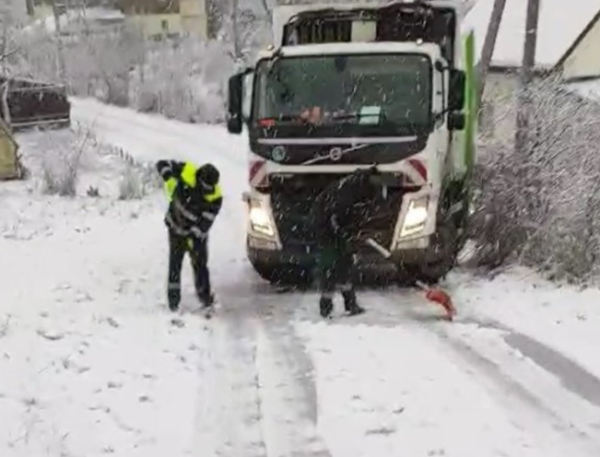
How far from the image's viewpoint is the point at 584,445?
6.20 meters

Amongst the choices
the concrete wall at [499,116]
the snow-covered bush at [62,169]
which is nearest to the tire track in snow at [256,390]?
the concrete wall at [499,116]

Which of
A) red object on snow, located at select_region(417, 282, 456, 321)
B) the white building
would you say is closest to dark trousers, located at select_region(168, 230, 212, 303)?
red object on snow, located at select_region(417, 282, 456, 321)

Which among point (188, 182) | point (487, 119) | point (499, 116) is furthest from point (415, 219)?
point (487, 119)

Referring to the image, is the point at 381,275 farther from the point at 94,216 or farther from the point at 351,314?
the point at 94,216

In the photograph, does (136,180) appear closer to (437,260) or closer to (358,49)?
(358,49)

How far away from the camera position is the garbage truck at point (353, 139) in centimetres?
1018

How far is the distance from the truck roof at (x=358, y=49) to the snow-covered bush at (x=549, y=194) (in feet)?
5.67

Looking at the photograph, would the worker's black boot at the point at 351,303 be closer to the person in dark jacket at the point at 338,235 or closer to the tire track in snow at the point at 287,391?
the person in dark jacket at the point at 338,235

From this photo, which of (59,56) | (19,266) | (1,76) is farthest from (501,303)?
(59,56)

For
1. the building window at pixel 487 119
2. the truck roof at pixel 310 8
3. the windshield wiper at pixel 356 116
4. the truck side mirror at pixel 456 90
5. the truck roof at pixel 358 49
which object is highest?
the truck roof at pixel 310 8

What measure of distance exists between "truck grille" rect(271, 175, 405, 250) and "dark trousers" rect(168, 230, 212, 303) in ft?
3.26

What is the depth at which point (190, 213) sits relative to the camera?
9547mm

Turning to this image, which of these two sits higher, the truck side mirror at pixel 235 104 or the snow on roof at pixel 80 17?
the truck side mirror at pixel 235 104

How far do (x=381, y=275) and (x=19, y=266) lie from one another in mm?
4434
